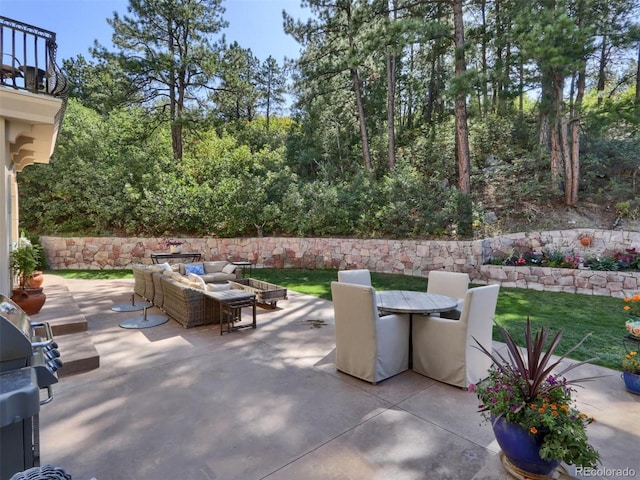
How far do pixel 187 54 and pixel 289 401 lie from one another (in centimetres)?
1194

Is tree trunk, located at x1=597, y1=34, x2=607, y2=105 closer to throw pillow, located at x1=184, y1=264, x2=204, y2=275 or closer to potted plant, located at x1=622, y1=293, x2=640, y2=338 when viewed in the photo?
potted plant, located at x1=622, y1=293, x2=640, y2=338

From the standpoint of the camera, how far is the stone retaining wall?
7273 millimetres

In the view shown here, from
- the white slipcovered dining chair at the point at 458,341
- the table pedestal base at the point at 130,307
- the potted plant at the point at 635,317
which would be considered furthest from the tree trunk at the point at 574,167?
the table pedestal base at the point at 130,307

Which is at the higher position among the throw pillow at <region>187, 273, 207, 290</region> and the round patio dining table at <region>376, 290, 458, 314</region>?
the round patio dining table at <region>376, 290, 458, 314</region>

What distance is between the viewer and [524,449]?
1.82m

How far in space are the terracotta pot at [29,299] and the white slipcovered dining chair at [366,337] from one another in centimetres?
438

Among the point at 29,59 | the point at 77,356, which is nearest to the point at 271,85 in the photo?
the point at 29,59

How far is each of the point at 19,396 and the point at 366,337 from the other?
2.53 m

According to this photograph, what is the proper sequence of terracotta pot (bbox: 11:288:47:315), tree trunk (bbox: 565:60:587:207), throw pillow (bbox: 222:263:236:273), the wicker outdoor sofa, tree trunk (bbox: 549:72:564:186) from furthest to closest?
tree trunk (bbox: 565:60:587:207) < tree trunk (bbox: 549:72:564:186) < throw pillow (bbox: 222:263:236:273) < the wicker outdoor sofa < terracotta pot (bbox: 11:288:47:315)

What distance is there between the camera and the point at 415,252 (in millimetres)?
9141

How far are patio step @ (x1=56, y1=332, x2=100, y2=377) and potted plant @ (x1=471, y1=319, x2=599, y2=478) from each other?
3.60m

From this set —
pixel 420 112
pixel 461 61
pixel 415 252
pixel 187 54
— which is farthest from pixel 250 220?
pixel 420 112

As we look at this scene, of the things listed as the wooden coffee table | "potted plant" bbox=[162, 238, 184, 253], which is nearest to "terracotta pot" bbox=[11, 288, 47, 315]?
the wooden coffee table

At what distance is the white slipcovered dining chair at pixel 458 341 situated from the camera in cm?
300
